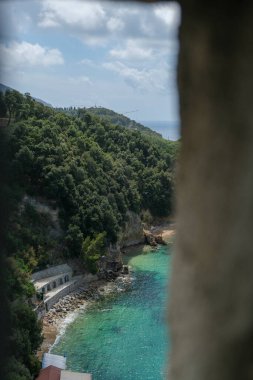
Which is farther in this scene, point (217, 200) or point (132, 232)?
point (132, 232)

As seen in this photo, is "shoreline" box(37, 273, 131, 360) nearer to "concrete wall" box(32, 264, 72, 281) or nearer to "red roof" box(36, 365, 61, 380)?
"concrete wall" box(32, 264, 72, 281)

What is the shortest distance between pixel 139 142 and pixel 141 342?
1045 inches

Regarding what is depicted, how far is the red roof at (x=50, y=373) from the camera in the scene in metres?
16.4

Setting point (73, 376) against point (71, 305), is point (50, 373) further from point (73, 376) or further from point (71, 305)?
point (71, 305)

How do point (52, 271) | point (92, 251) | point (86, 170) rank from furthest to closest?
point (86, 170)
point (92, 251)
point (52, 271)

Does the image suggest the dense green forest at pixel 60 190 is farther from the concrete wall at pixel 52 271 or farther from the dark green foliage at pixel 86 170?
the concrete wall at pixel 52 271

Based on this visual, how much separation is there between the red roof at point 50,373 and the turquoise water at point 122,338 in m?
2.10

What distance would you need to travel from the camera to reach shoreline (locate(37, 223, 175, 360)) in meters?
22.3

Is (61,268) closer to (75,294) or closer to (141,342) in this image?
(75,294)

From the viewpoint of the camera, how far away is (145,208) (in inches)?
1665

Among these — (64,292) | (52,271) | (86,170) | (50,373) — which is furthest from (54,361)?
(86,170)

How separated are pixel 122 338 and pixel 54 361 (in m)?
4.41

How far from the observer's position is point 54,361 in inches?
728

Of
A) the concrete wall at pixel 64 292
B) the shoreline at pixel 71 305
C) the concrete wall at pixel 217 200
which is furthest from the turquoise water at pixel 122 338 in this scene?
the concrete wall at pixel 217 200
